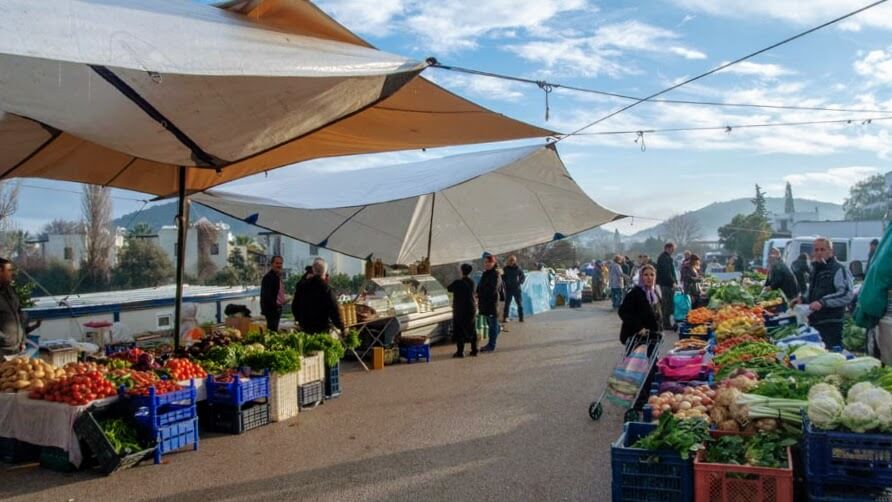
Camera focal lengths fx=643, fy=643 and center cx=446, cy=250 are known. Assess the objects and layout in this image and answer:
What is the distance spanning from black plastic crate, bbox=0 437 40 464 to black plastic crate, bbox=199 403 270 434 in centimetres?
162

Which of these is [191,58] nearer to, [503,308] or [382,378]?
[382,378]

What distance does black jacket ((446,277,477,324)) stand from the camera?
12.2 m

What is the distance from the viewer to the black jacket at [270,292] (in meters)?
10.8

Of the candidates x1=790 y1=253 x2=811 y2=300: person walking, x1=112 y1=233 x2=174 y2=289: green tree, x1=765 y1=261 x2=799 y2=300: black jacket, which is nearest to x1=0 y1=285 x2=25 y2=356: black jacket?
x1=765 y1=261 x2=799 y2=300: black jacket

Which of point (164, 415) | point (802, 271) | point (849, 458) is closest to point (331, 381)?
point (164, 415)

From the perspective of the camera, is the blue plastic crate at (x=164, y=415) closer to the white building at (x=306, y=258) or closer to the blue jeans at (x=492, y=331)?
the blue jeans at (x=492, y=331)

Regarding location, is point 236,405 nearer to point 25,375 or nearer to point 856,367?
point 25,375

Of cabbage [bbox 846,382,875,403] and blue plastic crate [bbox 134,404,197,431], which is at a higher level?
cabbage [bbox 846,382,875,403]

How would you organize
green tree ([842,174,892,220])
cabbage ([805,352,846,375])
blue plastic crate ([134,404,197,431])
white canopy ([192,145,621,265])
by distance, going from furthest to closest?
1. green tree ([842,174,892,220])
2. white canopy ([192,145,621,265])
3. blue plastic crate ([134,404,197,431])
4. cabbage ([805,352,846,375])

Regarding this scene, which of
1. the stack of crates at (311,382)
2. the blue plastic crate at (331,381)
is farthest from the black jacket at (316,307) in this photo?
the stack of crates at (311,382)

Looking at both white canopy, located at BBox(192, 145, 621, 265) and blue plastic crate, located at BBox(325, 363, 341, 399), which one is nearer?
blue plastic crate, located at BBox(325, 363, 341, 399)

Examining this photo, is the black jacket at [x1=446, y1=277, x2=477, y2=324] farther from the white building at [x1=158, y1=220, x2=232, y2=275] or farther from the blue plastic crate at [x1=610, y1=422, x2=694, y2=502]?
the white building at [x1=158, y1=220, x2=232, y2=275]

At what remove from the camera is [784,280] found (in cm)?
1181

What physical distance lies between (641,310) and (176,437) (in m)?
5.21
